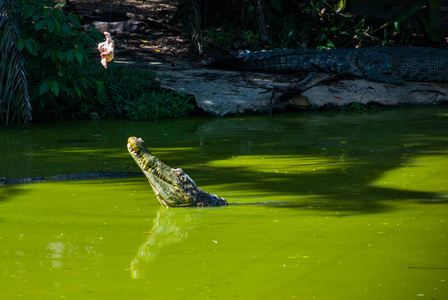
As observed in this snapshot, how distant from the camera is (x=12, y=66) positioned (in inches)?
321

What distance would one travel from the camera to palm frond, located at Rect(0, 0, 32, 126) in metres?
8.05

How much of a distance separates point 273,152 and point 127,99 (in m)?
3.90

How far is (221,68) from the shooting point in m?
12.0

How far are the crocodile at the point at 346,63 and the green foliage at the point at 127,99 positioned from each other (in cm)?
212

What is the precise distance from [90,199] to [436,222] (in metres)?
2.57

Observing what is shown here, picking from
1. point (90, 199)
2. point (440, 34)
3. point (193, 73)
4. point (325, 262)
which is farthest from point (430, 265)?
point (440, 34)

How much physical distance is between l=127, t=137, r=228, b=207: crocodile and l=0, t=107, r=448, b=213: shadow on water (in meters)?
0.28

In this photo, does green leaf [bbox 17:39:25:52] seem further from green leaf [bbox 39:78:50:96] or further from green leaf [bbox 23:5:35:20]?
green leaf [bbox 39:78:50:96]

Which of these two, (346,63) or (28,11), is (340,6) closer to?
(346,63)

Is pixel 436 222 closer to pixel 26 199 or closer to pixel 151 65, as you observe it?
pixel 26 199

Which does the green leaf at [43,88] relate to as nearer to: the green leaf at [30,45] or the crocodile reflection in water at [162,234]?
the green leaf at [30,45]

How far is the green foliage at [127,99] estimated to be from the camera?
380 inches

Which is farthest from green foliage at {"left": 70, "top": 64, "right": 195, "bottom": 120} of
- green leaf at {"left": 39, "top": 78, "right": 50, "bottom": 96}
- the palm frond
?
the palm frond

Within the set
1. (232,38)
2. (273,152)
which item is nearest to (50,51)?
(273,152)
